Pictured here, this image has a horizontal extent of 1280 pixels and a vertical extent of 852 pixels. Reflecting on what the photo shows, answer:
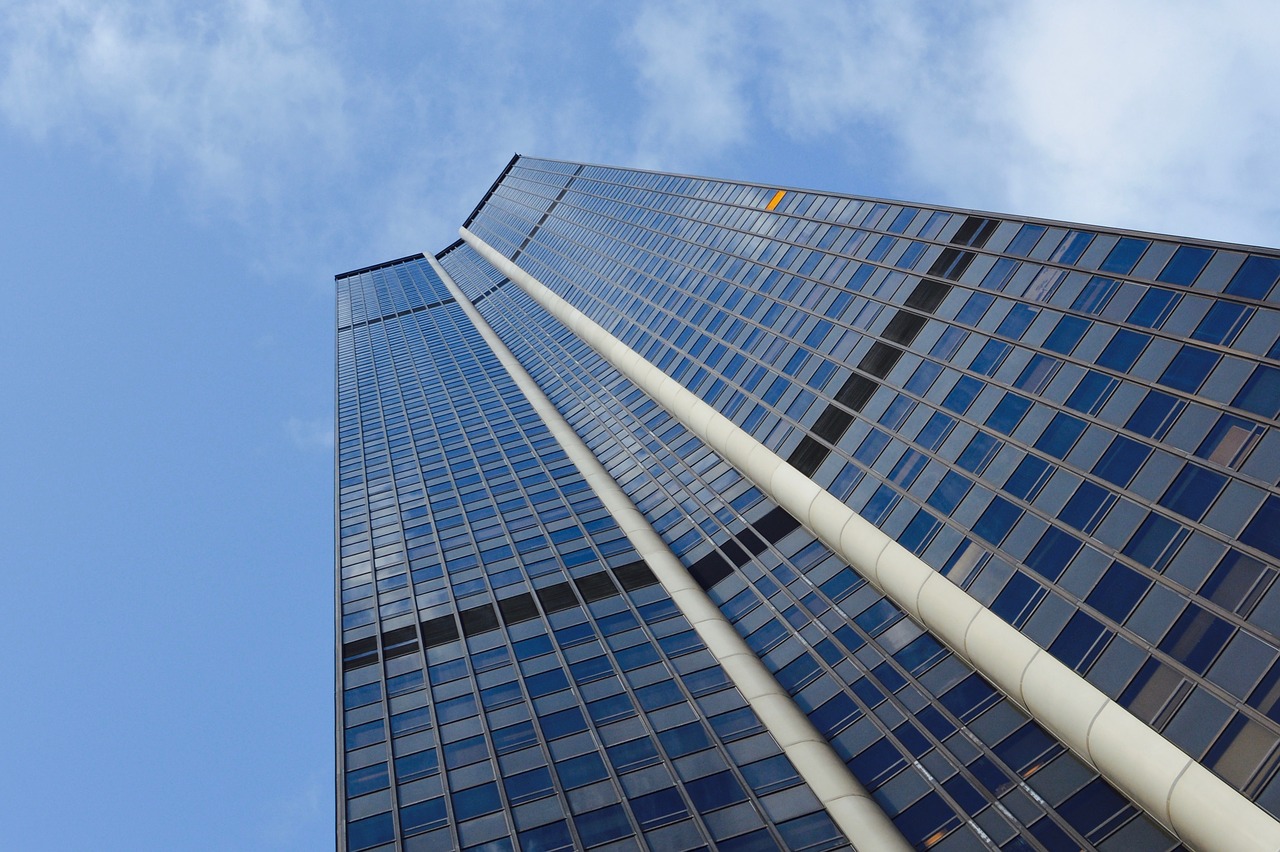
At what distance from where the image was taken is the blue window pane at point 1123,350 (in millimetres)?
37438

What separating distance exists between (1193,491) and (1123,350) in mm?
8664

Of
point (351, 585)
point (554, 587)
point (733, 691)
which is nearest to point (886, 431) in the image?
point (733, 691)

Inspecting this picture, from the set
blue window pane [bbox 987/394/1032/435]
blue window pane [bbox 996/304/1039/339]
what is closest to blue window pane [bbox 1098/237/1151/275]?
blue window pane [bbox 996/304/1039/339]

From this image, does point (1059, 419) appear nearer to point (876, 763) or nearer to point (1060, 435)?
point (1060, 435)

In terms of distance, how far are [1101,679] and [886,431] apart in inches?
750

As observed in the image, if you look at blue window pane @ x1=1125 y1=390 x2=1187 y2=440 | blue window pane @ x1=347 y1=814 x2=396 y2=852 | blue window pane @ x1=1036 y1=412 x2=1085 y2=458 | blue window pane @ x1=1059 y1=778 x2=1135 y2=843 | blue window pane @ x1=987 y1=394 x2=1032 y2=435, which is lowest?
blue window pane @ x1=1059 y1=778 x2=1135 y2=843

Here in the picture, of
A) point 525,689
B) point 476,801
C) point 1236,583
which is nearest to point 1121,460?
point 1236,583

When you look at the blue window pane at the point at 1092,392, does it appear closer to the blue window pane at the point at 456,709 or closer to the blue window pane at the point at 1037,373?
the blue window pane at the point at 1037,373

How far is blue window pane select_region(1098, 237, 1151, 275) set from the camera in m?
40.6

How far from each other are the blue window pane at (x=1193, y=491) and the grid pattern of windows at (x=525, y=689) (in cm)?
1749

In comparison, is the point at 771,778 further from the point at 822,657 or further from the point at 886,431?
the point at 886,431

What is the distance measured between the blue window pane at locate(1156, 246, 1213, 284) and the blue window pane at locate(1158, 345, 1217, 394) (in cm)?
378

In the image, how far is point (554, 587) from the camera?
5572 cm

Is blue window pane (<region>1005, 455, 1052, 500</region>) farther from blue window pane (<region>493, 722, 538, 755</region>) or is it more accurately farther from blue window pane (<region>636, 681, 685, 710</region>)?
blue window pane (<region>493, 722, 538, 755</region>)
